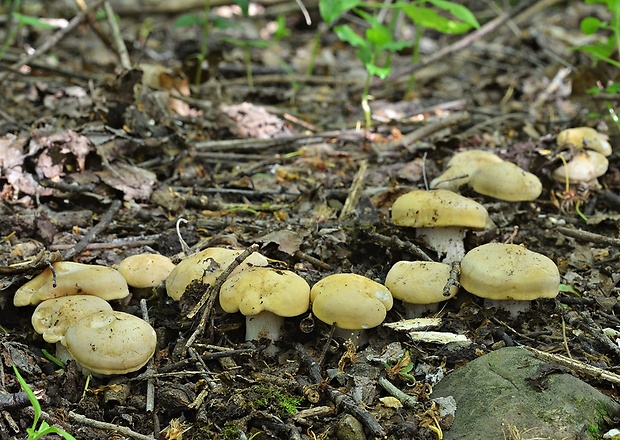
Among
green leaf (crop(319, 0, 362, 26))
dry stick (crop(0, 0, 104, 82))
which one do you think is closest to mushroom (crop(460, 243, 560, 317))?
green leaf (crop(319, 0, 362, 26))

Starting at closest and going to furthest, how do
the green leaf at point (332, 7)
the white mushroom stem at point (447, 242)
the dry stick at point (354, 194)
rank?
the white mushroom stem at point (447, 242) < the dry stick at point (354, 194) < the green leaf at point (332, 7)

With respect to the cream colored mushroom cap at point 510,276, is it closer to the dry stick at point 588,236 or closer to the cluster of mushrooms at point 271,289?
the cluster of mushrooms at point 271,289

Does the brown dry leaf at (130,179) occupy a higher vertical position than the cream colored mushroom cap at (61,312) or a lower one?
lower

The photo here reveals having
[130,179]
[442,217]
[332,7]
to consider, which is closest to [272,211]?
[130,179]

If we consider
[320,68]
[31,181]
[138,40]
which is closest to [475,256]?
[31,181]

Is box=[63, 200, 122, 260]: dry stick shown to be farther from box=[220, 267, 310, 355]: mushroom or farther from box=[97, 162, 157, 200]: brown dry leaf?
box=[220, 267, 310, 355]: mushroom

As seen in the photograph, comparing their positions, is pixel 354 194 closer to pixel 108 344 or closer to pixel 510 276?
pixel 510 276

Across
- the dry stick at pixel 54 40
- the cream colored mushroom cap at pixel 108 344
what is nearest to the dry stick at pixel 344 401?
the cream colored mushroom cap at pixel 108 344
